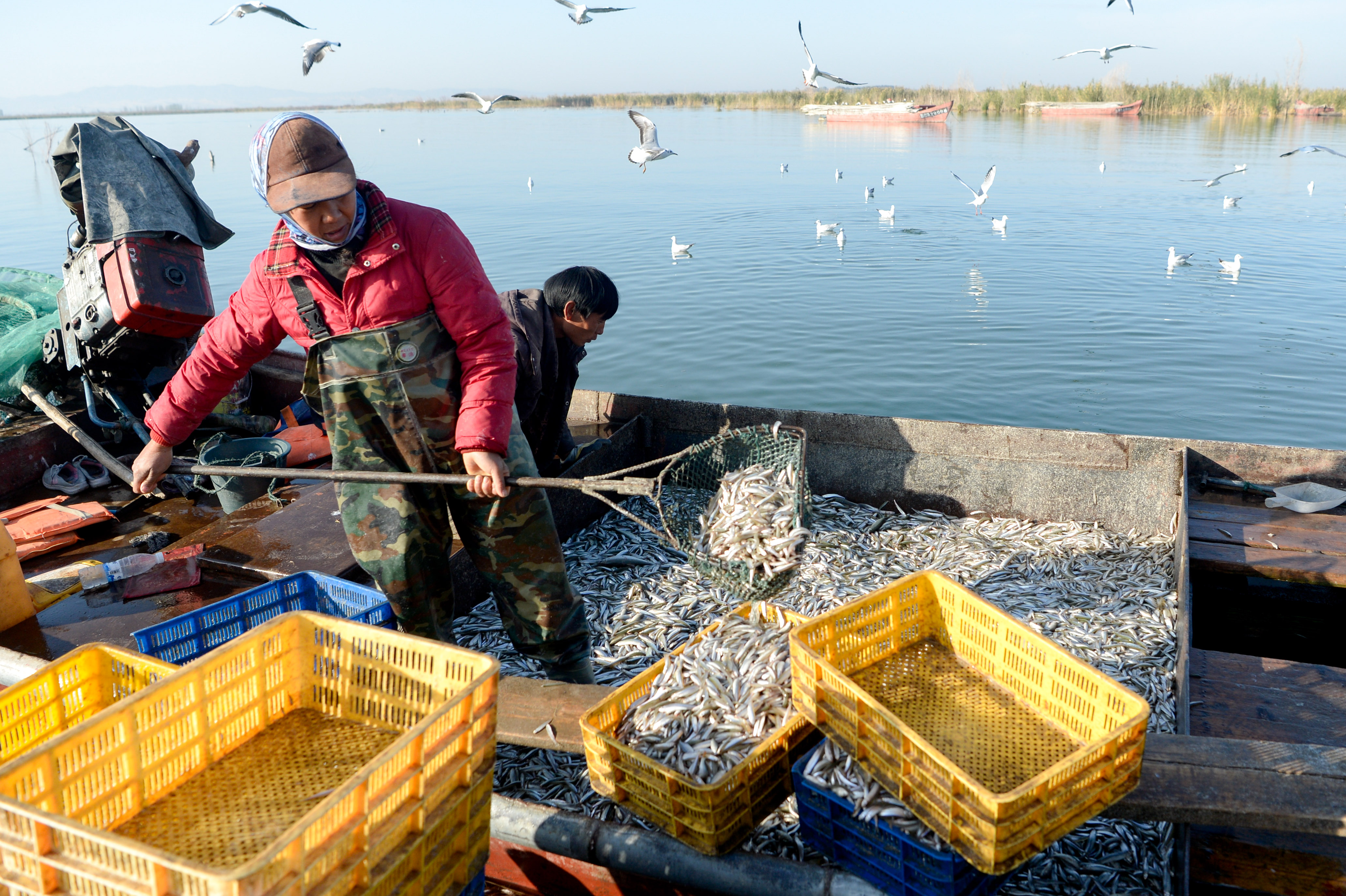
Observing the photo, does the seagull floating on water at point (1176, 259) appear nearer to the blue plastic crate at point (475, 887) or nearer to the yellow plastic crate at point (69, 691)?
the blue plastic crate at point (475, 887)

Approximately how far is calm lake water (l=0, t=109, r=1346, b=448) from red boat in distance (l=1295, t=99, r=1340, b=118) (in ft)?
23.6

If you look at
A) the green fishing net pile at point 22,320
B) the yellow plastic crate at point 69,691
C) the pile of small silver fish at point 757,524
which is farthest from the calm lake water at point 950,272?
the yellow plastic crate at point 69,691

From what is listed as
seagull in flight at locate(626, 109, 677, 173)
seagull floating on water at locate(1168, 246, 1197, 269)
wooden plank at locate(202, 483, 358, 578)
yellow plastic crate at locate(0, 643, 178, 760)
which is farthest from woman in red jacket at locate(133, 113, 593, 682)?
seagull floating on water at locate(1168, 246, 1197, 269)

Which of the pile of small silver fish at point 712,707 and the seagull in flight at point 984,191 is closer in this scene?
the pile of small silver fish at point 712,707

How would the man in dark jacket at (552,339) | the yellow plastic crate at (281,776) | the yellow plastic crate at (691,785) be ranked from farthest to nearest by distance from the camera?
1. the man in dark jacket at (552,339)
2. the yellow plastic crate at (691,785)
3. the yellow plastic crate at (281,776)

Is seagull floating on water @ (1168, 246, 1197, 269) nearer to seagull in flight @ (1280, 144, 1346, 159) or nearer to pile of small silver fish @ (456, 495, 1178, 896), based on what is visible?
seagull in flight @ (1280, 144, 1346, 159)

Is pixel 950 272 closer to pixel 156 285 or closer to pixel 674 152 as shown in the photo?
pixel 674 152

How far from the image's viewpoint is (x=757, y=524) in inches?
167

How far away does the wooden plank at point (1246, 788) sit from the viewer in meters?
2.54

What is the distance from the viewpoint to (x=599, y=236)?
21.5 meters

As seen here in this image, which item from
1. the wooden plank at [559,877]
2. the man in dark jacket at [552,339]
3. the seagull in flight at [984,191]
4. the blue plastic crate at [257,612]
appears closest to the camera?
the wooden plank at [559,877]

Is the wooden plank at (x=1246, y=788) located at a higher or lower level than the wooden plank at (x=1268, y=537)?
higher

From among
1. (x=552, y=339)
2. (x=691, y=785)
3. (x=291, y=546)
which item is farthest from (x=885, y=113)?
(x=691, y=785)

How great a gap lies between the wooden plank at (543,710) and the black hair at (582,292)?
8.39 feet
